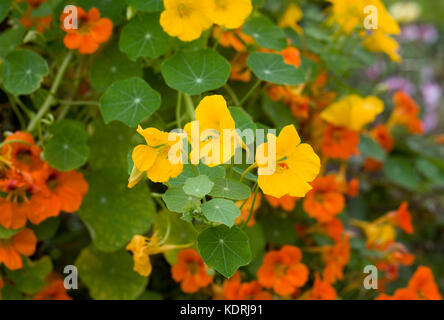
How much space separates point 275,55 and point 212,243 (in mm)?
487

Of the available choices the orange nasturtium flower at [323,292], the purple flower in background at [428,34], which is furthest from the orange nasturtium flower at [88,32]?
the purple flower in background at [428,34]

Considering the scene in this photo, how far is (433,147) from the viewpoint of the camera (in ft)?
6.62

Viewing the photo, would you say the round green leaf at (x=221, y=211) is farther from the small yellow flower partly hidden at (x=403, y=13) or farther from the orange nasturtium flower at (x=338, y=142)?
the small yellow flower partly hidden at (x=403, y=13)

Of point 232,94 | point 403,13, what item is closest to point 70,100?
point 232,94

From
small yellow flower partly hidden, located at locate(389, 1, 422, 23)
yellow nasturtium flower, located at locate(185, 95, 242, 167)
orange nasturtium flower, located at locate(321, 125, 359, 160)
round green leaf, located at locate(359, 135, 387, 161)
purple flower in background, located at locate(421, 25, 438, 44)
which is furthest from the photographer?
purple flower in background, located at locate(421, 25, 438, 44)

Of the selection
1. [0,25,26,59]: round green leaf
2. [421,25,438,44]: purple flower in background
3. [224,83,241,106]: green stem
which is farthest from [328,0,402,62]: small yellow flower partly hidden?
[421,25,438,44]: purple flower in background

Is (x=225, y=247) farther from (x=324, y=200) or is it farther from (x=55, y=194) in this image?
(x=324, y=200)

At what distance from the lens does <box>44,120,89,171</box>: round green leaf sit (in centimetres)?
106

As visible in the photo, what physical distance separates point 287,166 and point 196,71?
1.10 ft

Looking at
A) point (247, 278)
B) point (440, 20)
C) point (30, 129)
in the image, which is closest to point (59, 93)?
point (30, 129)

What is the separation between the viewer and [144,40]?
1047 mm

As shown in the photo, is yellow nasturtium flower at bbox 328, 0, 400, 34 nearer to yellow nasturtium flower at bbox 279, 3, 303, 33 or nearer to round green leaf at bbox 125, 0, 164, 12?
yellow nasturtium flower at bbox 279, 3, 303, 33

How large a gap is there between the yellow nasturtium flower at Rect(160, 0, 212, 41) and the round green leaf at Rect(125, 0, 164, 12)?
92 millimetres

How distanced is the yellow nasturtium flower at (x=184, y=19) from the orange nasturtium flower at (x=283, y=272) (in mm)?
549
